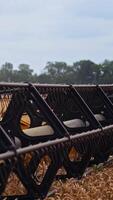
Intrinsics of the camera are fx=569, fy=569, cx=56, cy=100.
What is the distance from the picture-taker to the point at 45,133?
5.16m

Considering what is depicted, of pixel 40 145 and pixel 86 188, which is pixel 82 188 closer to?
pixel 86 188

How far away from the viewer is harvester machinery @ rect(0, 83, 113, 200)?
4473mm

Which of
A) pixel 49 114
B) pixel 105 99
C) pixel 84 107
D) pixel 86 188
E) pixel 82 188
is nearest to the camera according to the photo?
pixel 49 114

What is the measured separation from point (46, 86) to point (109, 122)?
1.82 m

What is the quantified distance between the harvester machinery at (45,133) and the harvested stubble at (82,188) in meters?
0.10

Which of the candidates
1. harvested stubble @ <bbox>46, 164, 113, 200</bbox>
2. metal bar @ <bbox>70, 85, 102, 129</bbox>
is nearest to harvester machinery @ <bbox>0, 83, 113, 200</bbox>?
metal bar @ <bbox>70, 85, 102, 129</bbox>

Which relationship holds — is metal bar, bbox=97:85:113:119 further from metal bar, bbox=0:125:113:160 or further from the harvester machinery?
metal bar, bbox=0:125:113:160

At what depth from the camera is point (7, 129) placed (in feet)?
16.4

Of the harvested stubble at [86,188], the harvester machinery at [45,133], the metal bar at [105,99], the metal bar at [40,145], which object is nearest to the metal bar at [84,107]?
the harvester machinery at [45,133]

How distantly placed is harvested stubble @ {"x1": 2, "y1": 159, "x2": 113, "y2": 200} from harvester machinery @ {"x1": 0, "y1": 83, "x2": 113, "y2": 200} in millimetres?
99

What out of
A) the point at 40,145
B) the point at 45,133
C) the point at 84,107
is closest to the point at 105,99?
the point at 84,107

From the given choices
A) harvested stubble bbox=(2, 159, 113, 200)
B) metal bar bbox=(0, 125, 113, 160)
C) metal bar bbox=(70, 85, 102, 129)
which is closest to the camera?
metal bar bbox=(0, 125, 113, 160)

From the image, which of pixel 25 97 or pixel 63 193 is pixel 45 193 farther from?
pixel 25 97

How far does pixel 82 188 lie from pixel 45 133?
91cm
